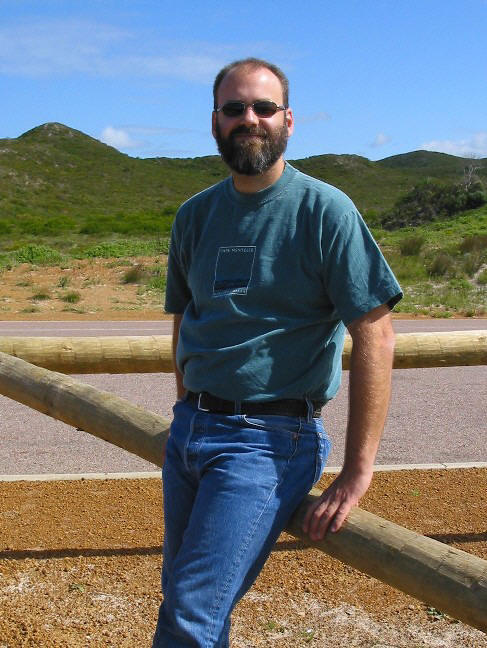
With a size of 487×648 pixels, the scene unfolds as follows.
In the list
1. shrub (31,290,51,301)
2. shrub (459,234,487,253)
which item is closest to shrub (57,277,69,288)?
shrub (31,290,51,301)

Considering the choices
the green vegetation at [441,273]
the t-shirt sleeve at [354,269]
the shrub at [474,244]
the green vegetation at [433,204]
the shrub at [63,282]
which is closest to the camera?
the t-shirt sleeve at [354,269]

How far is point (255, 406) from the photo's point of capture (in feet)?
7.48

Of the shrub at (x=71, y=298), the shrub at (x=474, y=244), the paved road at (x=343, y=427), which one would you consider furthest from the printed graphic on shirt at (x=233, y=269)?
the shrub at (x=474, y=244)

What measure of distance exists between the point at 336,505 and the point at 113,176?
75463 mm

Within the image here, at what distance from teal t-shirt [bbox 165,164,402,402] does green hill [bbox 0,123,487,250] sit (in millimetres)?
47274

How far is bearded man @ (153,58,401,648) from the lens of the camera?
2148 mm

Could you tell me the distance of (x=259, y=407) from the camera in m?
2.28

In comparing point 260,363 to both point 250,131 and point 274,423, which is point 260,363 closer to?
point 274,423

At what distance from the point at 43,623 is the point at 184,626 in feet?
5.61

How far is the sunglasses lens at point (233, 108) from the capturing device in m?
2.35

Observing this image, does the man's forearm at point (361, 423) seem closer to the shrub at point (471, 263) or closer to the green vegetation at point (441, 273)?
the green vegetation at point (441, 273)

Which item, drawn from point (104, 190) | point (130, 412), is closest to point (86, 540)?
point (130, 412)

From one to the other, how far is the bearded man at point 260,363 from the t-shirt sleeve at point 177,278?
0.16m

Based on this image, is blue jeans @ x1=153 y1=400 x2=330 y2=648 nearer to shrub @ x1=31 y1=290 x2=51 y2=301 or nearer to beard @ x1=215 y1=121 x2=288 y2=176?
beard @ x1=215 y1=121 x2=288 y2=176
